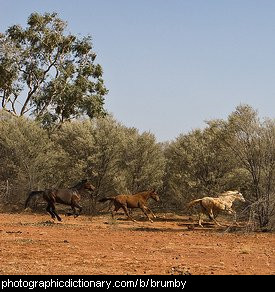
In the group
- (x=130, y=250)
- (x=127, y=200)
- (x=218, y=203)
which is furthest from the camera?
(x=127, y=200)

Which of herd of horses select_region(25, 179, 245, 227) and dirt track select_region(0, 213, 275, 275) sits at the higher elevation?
herd of horses select_region(25, 179, 245, 227)

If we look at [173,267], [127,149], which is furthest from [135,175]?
[173,267]

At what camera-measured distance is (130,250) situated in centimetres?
1366

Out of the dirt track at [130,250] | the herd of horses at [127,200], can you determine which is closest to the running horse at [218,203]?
the herd of horses at [127,200]

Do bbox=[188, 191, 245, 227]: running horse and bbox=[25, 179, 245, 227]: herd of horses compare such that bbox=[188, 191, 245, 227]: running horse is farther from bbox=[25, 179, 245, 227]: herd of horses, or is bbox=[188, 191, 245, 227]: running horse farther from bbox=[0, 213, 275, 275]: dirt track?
bbox=[0, 213, 275, 275]: dirt track

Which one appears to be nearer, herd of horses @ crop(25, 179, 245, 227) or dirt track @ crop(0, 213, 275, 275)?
dirt track @ crop(0, 213, 275, 275)

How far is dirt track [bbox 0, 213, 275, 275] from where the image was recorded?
34.4 ft

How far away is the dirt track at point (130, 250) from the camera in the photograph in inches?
413

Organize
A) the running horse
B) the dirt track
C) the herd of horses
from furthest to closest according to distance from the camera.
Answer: the herd of horses → the running horse → the dirt track

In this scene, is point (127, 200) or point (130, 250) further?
point (127, 200)

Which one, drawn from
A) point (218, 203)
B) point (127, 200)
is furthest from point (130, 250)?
point (127, 200)

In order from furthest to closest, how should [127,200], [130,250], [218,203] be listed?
1. [127,200]
2. [218,203]
3. [130,250]

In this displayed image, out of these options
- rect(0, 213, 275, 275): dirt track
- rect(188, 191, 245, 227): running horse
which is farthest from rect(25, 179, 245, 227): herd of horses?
rect(0, 213, 275, 275): dirt track

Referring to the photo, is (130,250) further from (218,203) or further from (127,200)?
(127,200)
